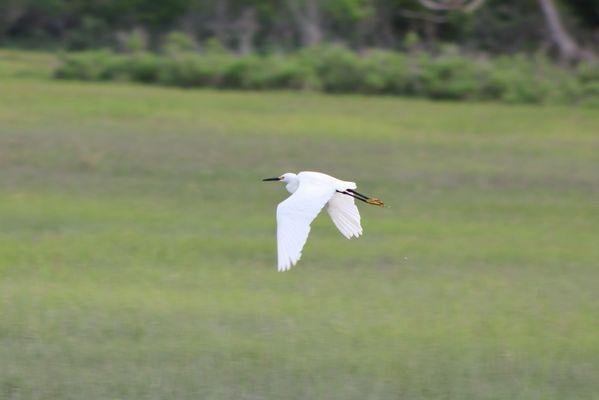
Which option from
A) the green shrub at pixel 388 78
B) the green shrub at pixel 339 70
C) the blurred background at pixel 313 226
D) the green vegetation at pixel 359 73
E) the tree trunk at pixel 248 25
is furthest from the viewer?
the tree trunk at pixel 248 25

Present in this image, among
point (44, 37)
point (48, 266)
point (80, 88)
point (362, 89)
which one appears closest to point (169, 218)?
point (48, 266)

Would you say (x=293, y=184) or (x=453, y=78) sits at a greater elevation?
(x=453, y=78)

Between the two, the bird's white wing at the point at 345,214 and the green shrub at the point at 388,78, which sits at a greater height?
the green shrub at the point at 388,78

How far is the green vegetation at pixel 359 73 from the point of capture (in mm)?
23158

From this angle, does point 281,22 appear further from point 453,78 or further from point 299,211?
point 299,211

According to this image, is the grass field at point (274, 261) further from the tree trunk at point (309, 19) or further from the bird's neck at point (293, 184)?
the tree trunk at point (309, 19)

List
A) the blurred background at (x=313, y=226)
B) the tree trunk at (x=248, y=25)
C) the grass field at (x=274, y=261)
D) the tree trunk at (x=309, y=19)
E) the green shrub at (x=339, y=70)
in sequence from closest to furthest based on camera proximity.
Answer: the grass field at (x=274, y=261) → the blurred background at (x=313, y=226) → the green shrub at (x=339, y=70) → the tree trunk at (x=309, y=19) → the tree trunk at (x=248, y=25)

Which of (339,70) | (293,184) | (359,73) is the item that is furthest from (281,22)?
(293,184)

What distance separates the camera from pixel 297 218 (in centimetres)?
547

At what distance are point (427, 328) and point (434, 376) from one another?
1.08 m

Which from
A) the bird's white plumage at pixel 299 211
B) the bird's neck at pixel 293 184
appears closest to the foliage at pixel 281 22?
the bird's neck at pixel 293 184

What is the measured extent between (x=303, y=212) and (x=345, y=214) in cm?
106

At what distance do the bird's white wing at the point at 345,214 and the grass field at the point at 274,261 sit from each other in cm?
60

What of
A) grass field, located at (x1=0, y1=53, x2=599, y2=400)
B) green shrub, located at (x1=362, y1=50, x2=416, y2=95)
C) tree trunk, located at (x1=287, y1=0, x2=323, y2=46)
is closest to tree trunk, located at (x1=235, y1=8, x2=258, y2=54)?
tree trunk, located at (x1=287, y1=0, x2=323, y2=46)
